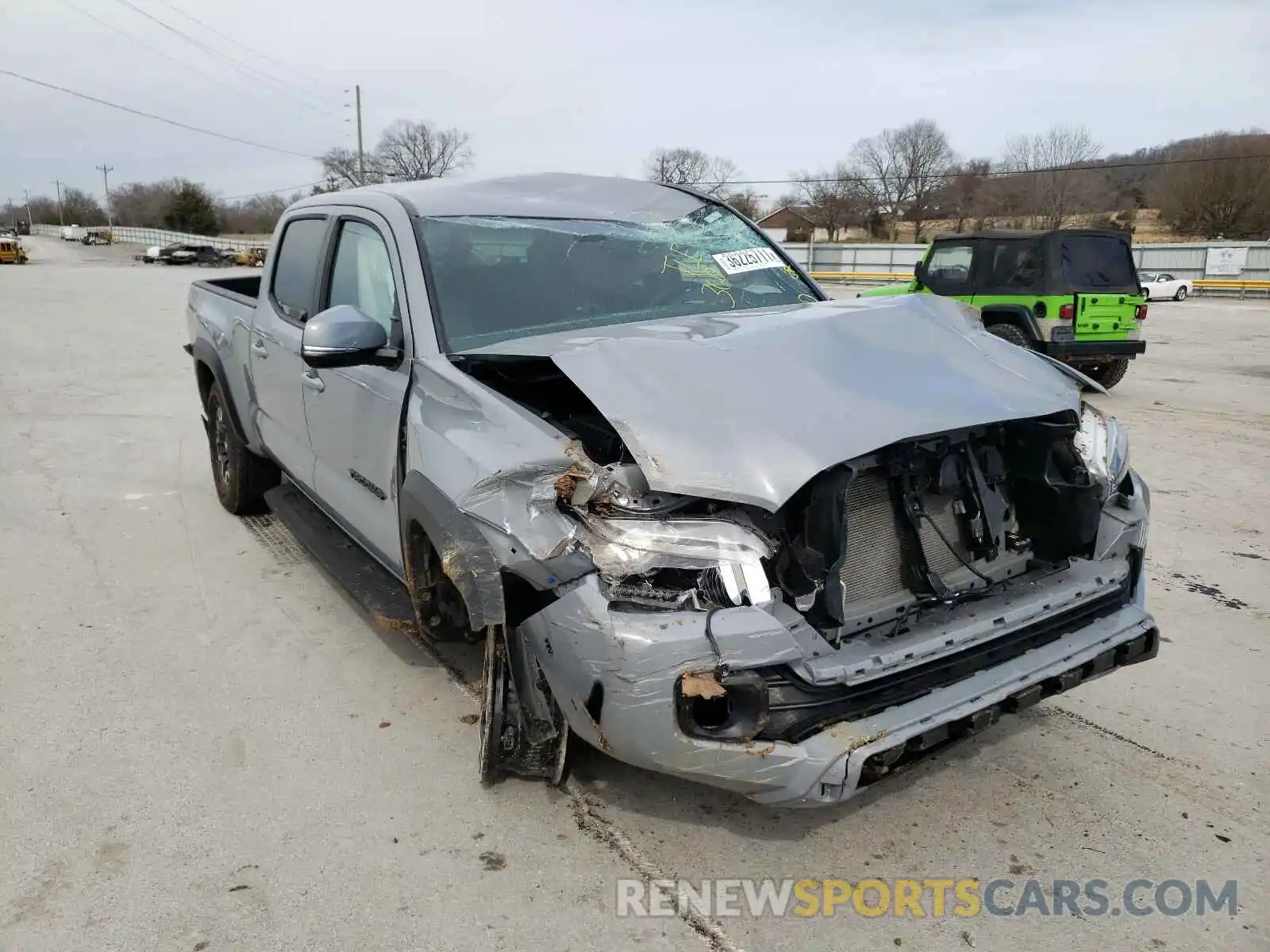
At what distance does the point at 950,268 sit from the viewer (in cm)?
1226

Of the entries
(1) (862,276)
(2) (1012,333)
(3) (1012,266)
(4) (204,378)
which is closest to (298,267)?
(4) (204,378)

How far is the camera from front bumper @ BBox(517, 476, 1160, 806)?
2240mm

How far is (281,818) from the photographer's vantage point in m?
2.82

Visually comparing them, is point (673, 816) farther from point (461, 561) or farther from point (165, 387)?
point (165, 387)

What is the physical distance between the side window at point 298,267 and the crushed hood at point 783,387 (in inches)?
65.2

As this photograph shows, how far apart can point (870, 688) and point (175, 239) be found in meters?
87.3

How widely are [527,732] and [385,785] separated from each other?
0.54 m

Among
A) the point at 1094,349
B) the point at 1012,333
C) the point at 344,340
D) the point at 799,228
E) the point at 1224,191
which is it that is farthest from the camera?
the point at 799,228

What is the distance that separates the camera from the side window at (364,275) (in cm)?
357

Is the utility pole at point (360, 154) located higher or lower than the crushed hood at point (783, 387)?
higher

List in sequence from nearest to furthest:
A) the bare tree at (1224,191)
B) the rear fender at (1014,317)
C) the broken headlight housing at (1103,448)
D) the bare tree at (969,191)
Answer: the broken headlight housing at (1103,448) < the rear fender at (1014,317) < the bare tree at (1224,191) < the bare tree at (969,191)

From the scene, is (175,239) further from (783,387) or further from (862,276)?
(783,387)

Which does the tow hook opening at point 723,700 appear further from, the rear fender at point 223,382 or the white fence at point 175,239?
the white fence at point 175,239

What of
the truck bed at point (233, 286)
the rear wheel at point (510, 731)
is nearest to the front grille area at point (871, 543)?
the rear wheel at point (510, 731)
